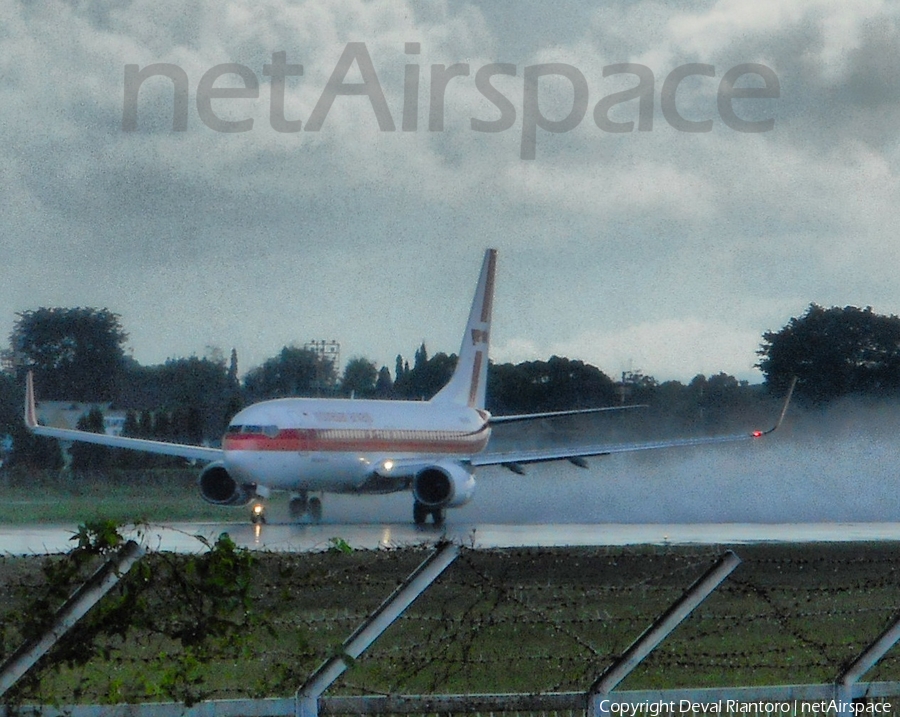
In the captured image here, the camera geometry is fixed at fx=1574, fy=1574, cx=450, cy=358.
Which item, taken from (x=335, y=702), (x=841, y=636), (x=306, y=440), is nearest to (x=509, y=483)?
(x=306, y=440)

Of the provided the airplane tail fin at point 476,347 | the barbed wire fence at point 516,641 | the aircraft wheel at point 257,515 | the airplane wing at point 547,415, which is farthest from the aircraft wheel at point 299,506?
the barbed wire fence at point 516,641

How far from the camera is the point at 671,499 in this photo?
4347 centimetres

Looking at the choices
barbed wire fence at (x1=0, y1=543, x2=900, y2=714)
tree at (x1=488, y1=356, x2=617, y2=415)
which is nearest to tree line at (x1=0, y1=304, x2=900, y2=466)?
tree at (x1=488, y1=356, x2=617, y2=415)

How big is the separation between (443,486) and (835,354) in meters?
26.7

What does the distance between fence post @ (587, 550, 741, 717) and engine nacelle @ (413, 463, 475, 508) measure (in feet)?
87.5

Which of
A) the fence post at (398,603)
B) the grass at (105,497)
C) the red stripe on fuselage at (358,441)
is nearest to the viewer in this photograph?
the fence post at (398,603)

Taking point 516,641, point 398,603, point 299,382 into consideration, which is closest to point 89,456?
point 299,382

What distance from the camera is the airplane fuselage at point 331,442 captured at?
3362 centimetres

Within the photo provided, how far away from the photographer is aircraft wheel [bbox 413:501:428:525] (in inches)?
1399

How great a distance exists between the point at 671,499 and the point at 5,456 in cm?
2823

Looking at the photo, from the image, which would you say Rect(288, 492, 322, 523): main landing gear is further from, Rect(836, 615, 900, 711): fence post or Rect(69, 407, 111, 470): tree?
Rect(836, 615, 900, 711): fence post

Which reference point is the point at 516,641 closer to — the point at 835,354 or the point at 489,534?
the point at 489,534

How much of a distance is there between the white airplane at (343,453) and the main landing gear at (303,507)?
3 centimetres

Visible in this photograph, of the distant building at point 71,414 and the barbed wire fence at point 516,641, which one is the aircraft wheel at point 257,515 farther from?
the distant building at point 71,414
